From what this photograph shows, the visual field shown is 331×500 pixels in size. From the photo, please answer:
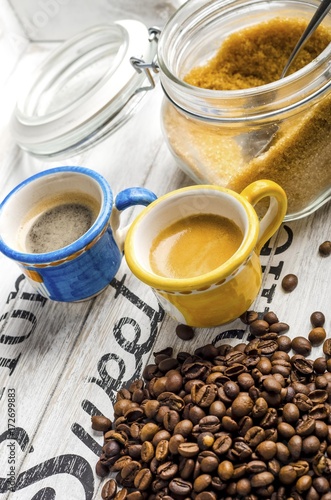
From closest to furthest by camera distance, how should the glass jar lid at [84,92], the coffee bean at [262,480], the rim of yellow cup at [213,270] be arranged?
the coffee bean at [262,480], the rim of yellow cup at [213,270], the glass jar lid at [84,92]

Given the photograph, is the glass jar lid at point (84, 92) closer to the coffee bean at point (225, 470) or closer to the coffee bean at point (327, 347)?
the coffee bean at point (327, 347)

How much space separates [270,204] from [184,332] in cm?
28

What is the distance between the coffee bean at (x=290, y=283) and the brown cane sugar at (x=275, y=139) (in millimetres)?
143

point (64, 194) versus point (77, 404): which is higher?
point (64, 194)

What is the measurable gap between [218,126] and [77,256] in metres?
0.35

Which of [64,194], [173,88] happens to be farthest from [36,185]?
[173,88]

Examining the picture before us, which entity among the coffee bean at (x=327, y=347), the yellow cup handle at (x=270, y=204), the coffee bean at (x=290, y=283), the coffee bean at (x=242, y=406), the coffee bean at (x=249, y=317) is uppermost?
the yellow cup handle at (x=270, y=204)

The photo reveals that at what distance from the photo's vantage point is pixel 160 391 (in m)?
1.21

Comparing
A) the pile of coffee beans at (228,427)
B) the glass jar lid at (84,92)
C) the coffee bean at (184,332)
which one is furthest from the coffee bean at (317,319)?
the glass jar lid at (84,92)

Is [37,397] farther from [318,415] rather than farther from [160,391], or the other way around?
[318,415]

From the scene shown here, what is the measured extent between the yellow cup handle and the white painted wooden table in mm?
106

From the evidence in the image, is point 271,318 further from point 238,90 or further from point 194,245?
point 238,90

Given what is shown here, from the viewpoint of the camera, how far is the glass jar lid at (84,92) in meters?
1.52

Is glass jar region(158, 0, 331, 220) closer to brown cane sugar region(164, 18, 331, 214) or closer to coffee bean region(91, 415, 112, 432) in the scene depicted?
brown cane sugar region(164, 18, 331, 214)
